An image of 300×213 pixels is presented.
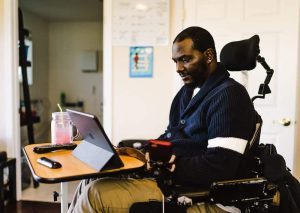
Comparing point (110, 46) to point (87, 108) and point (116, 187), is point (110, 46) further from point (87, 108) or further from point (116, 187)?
point (87, 108)

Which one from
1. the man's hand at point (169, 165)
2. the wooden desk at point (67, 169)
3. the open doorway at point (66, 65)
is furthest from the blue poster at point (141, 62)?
the open doorway at point (66, 65)

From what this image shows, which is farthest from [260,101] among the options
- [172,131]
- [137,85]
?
[172,131]

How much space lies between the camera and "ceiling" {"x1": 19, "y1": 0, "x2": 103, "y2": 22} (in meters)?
4.01

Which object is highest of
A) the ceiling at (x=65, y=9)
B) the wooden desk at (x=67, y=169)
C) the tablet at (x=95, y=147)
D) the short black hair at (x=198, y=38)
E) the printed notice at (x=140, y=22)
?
the ceiling at (x=65, y=9)

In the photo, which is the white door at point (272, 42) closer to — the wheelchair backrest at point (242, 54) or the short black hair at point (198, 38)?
the wheelchair backrest at point (242, 54)

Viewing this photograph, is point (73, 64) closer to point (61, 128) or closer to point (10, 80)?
point (10, 80)

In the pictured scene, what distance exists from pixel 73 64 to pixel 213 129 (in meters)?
4.21

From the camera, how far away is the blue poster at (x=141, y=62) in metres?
2.69

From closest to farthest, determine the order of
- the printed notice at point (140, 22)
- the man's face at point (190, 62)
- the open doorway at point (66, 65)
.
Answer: the man's face at point (190, 62), the printed notice at point (140, 22), the open doorway at point (66, 65)

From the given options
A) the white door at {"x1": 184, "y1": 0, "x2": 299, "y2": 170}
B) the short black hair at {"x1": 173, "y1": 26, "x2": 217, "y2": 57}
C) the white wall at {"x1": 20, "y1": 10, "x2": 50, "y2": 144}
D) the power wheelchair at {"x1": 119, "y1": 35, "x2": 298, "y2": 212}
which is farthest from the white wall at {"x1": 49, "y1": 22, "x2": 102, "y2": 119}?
the power wheelchair at {"x1": 119, "y1": 35, "x2": 298, "y2": 212}

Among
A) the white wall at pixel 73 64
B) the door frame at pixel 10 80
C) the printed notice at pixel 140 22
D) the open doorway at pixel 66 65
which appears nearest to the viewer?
the printed notice at pixel 140 22

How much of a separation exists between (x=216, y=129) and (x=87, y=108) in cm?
409

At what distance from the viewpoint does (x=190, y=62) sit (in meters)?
1.42

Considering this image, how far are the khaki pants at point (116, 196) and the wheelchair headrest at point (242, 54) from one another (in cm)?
74
